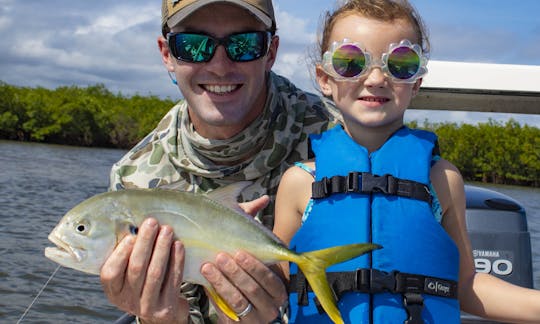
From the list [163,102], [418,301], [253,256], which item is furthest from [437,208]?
[163,102]

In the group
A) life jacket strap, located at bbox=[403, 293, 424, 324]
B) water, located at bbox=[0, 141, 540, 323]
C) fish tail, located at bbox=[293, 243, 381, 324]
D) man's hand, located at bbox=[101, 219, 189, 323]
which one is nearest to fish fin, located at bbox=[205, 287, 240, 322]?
man's hand, located at bbox=[101, 219, 189, 323]

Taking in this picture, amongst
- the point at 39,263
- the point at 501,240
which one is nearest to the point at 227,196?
the point at 501,240

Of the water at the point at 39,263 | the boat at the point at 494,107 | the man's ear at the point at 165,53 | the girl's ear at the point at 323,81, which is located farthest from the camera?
the water at the point at 39,263

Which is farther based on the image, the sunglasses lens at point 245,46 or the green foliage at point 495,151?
the green foliage at point 495,151

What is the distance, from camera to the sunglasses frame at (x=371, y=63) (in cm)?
284

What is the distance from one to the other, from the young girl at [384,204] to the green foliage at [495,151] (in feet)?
119

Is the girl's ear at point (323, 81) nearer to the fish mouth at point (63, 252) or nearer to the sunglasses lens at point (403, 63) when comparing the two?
the sunglasses lens at point (403, 63)

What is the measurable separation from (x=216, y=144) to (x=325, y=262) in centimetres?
129

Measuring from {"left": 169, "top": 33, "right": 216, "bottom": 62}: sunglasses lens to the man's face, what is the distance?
0.03 metres

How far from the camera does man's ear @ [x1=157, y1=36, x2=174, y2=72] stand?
12.1 ft

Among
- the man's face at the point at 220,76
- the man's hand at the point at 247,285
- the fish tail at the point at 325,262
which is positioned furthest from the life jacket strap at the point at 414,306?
the man's face at the point at 220,76

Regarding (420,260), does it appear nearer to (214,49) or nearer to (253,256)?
(253,256)

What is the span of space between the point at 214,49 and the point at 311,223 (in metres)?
1.05

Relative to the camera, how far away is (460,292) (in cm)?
301
